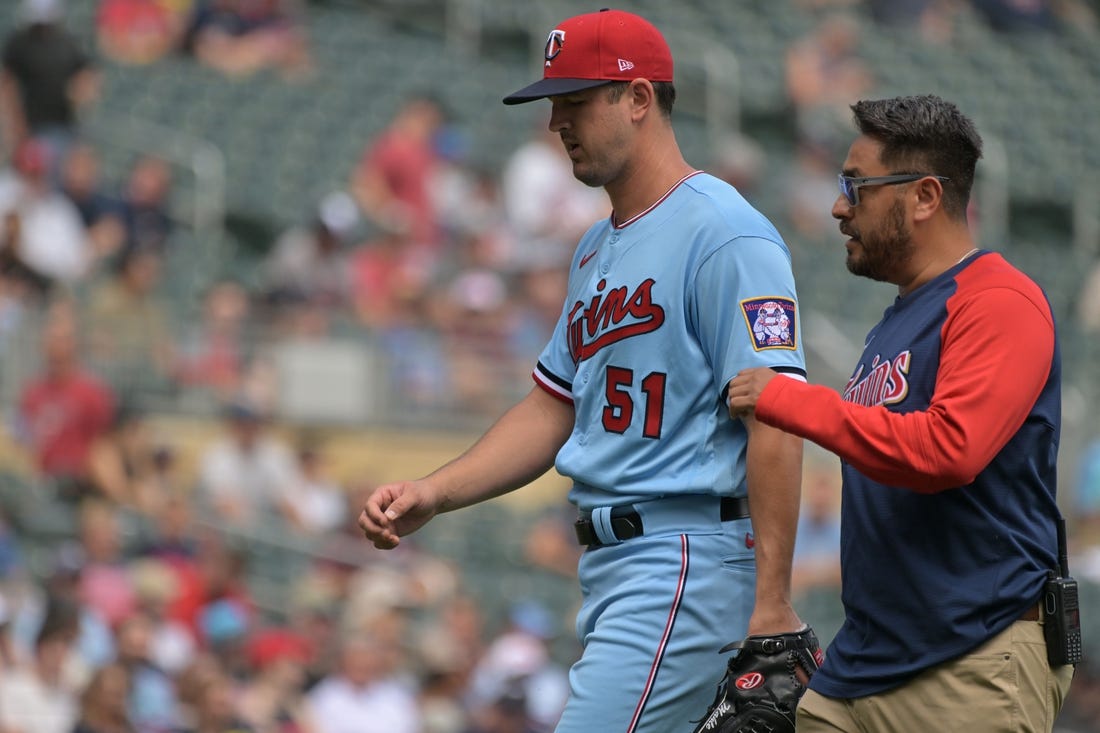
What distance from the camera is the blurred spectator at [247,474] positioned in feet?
29.0

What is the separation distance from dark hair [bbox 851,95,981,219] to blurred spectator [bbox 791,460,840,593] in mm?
6240

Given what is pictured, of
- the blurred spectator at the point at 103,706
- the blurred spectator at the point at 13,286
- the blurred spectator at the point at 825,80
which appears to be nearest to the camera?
the blurred spectator at the point at 103,706

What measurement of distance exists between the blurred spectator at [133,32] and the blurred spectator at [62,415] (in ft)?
12.8

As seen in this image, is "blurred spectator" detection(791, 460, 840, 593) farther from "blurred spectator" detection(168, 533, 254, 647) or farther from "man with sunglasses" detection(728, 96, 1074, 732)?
"man with sunglasses" detection(728, 96, 1074, 732)

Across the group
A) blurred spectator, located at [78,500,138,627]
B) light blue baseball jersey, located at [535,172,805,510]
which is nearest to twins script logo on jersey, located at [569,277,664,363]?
light blue baseball jersey, located at [535,172,805,510]

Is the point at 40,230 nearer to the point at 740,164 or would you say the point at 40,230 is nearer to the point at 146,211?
the point at 146,211

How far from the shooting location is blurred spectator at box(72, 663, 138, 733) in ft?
21.6

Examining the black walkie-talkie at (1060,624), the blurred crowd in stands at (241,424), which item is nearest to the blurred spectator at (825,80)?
the blurred crowd in stands at (241,424)

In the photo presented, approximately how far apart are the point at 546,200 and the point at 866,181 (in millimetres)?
8310

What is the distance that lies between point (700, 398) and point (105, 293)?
655 cm

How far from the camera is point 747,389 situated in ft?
9.27

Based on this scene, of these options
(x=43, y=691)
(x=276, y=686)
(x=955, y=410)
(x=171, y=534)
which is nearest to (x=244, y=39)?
(x=171, y=534)

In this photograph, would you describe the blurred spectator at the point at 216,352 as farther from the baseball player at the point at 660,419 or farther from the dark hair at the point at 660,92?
the dark hair at the point at 660,92

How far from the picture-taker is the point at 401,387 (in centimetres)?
961
